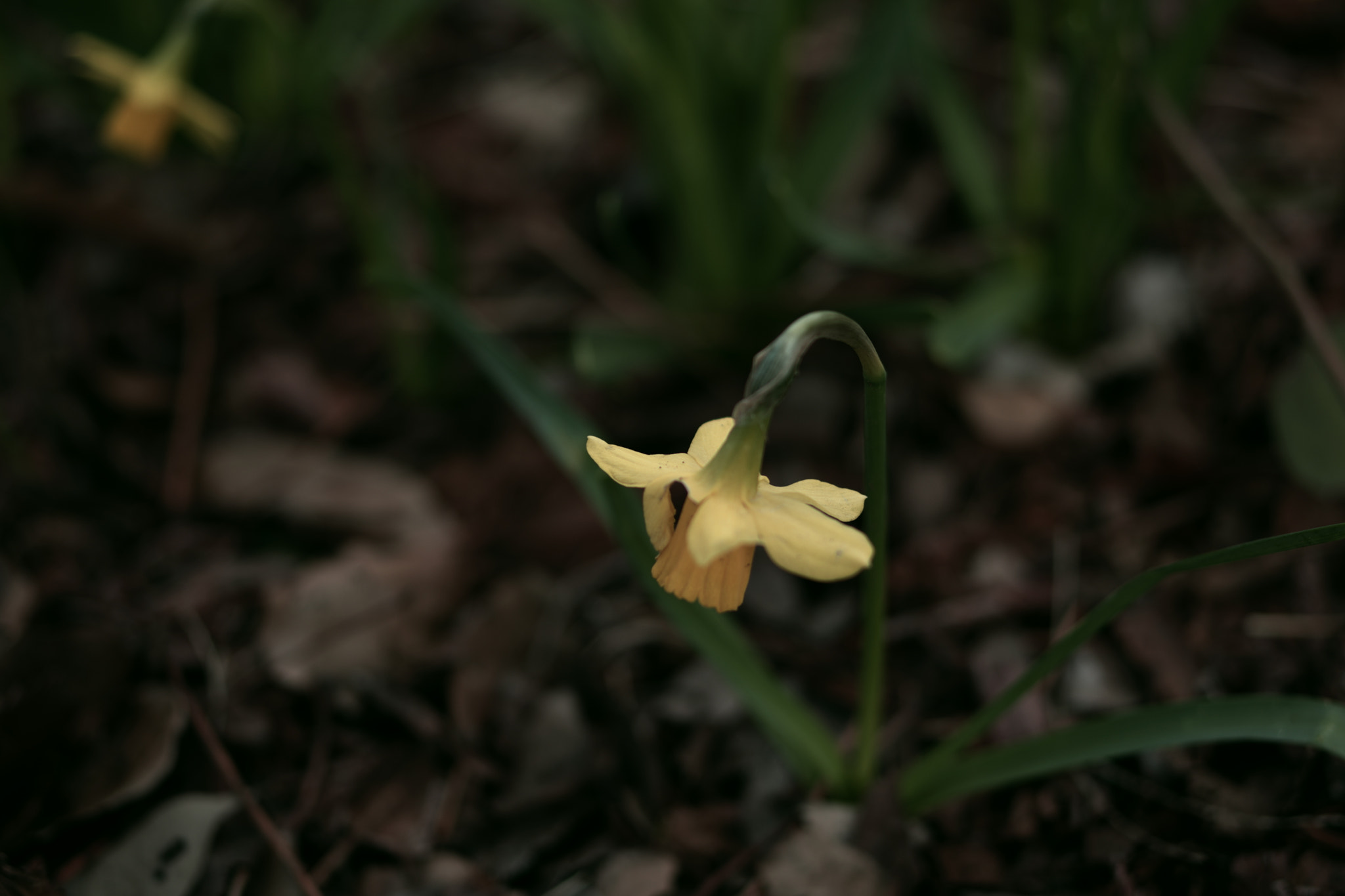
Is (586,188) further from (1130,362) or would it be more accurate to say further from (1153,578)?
(1153,578)

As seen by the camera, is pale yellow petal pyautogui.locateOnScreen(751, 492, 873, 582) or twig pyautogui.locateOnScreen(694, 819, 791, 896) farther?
twig pyautogui.locateOnScreen(694, 819, 791, 896)

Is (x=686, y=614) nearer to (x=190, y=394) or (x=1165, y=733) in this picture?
(x=1165, y=733)

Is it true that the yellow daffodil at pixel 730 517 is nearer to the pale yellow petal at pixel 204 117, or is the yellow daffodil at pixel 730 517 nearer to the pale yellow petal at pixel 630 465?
the pale yellow petal at pixel 630 465

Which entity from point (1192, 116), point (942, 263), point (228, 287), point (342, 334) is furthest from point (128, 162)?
point (1192, 116)

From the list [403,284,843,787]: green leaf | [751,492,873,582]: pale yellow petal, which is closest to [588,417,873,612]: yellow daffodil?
[751,492,873,582]: pale yellow petal

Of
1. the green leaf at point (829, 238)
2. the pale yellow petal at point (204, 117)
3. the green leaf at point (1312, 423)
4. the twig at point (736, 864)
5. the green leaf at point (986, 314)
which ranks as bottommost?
the twig at point (736, 864)

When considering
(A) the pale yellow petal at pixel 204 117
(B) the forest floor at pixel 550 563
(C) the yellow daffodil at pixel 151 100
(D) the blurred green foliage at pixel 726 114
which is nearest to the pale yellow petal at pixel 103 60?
(C) the yellow daffodil at pixel 151 100

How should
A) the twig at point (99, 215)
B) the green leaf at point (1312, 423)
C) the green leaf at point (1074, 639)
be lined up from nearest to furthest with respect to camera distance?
the green leaf at point (1074, 639) < the green leaf at point (1312, 423) < the twig at point (99, 215)

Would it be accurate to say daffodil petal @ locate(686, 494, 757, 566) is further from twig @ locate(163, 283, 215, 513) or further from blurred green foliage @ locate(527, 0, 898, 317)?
twig @ locate(163, 283, 215, 513)

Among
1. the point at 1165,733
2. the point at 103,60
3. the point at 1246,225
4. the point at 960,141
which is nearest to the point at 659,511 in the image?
the point at 1165,733
